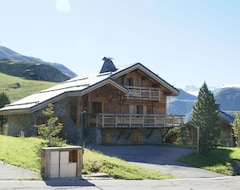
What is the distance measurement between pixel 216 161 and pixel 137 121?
985 centimetres

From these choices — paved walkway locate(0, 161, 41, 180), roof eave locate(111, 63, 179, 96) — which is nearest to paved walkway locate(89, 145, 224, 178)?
roof eave locate(111, 63, 179, 96)

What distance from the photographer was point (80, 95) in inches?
1334

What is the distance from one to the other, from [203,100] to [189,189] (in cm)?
1604

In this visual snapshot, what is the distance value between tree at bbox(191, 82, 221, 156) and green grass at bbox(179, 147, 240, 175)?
0.78m

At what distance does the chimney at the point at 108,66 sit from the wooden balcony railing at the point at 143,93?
3988 millimetres

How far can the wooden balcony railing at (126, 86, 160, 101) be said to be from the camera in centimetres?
3836

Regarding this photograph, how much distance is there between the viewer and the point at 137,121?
36.1 meters

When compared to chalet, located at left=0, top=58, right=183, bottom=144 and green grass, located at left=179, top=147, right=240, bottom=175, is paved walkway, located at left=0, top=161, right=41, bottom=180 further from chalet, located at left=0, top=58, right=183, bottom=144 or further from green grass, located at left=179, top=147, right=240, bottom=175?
chalet, located at left=0, top=58, right=183, bottom=144

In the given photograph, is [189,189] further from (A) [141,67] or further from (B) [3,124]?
(B) [3,124]

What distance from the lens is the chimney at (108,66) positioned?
41469 millimetres

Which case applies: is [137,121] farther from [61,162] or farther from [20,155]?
[61,162]

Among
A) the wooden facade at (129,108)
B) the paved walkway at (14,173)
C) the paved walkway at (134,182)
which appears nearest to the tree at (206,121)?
the paved walkway at (134,182)

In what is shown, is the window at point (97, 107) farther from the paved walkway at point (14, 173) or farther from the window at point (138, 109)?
the paved walkway at point (14, 173)

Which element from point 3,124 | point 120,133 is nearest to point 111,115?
point 120,133
